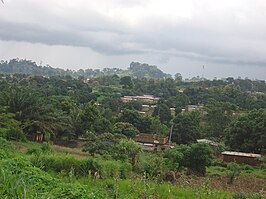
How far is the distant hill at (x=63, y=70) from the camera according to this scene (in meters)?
138

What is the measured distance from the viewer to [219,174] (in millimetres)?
22891

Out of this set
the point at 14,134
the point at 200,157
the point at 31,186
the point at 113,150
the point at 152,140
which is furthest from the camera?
the point at 152,140

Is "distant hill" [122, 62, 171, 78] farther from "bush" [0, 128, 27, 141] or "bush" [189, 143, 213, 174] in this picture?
"bush" [189, 143, 213, 174]

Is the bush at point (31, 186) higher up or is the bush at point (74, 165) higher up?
the bush at point (31, 186)

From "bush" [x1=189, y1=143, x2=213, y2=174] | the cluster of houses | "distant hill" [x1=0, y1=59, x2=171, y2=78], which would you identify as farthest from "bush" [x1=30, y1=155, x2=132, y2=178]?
"distant hill" [x1=0, y1=59, x2=171, y2=78]

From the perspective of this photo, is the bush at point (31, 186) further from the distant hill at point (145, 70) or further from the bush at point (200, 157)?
the distant hill at point (145, 70)

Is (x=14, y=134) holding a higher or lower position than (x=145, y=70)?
lower

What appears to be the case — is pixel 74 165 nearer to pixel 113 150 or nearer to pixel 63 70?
pixel 113 150

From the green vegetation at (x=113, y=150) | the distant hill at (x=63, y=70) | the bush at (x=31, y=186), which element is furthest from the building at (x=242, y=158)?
the distant hill at (x=63, y=70)

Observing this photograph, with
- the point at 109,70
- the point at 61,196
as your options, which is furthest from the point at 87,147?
the point at 109,70

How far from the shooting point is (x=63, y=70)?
6078 inches

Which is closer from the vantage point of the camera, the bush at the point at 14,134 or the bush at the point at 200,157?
the bush at the point at 200,157

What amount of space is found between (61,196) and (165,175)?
1189 cm

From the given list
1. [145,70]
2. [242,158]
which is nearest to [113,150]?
[242,158]
